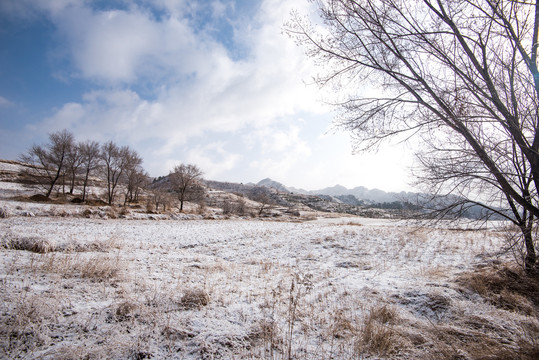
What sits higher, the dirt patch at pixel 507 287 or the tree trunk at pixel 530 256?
the tree trunk at pixel 530 256

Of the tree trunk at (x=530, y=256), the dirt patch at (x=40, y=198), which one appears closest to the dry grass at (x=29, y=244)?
the tree trunk at (x=530, y=256)

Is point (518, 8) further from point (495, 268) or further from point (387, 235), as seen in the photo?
point (387, 235)

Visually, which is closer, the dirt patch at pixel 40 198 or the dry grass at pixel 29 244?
the dry grass at pixel 29 244

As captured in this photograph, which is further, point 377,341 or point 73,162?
point 73,162

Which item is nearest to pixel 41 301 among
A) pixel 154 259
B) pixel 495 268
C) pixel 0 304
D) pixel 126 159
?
pixel 0 304

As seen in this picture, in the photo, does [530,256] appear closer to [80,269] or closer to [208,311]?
[208,311]

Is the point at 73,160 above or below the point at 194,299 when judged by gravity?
above

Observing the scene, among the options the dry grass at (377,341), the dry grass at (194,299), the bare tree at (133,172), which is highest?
the bare tree at (133,172)

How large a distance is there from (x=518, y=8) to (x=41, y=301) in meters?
9.71

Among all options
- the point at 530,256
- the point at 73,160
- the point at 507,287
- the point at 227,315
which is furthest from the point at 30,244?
the point at 73,160

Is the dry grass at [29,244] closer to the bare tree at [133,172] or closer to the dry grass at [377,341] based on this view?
the dry grass at [377,341]

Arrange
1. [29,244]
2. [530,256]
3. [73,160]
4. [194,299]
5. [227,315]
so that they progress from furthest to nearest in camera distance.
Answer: [73,160], [29,244], [530,256], [194,299], [227,315]

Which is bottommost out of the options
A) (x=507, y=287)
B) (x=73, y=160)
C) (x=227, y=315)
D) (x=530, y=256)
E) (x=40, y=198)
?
(x=40, y=198)

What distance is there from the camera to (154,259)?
8.18 m
